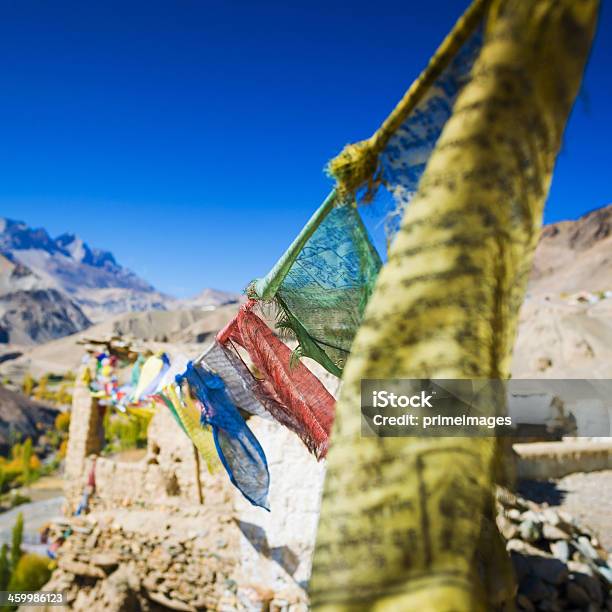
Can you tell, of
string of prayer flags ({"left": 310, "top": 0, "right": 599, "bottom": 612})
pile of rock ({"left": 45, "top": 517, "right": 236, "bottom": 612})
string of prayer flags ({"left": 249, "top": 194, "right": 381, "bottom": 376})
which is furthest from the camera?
pile of rock ({"left": 45, "top": 517, "right": 236, "bottom": 612})

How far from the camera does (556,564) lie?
4.48 m

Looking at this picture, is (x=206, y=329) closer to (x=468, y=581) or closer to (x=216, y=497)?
(x=216, y=497)

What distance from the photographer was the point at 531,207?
100 cm

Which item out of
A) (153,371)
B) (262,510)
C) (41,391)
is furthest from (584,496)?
(41,391)

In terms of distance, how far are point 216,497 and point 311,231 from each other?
→ 697 cm

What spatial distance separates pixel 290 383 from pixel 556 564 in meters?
3.58

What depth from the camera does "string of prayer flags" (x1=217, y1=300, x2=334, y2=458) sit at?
9.27 ft

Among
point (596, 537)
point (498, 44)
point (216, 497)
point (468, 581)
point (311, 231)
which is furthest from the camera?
point (216, 497)

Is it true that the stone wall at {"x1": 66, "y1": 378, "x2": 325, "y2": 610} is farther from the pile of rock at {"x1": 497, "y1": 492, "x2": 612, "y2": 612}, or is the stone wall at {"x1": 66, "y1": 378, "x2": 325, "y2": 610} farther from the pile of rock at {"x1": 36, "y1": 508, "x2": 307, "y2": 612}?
the pile of rock at {"x1": 497, "y1": 492, "x2": 612, "y2": 612}

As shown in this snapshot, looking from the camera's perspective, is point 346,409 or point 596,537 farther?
point 596,537

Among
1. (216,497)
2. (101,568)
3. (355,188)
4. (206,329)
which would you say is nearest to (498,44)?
(355,188)

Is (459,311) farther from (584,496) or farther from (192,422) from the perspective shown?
(584,496)

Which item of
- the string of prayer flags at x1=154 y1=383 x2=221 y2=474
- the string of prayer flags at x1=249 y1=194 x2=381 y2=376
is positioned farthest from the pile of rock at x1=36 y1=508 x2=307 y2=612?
the string of prayer flags at x1=249 y1=194 x2=381 y2=376

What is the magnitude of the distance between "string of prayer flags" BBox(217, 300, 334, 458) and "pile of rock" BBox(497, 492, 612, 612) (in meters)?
2.05
